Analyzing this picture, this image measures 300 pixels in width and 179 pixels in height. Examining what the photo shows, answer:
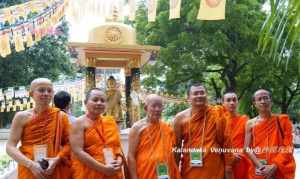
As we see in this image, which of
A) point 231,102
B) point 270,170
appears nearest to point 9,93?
point 231,102

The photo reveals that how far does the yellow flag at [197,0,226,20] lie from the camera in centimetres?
Result: 866

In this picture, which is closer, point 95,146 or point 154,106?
point 95,146

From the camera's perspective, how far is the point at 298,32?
6.18 feet

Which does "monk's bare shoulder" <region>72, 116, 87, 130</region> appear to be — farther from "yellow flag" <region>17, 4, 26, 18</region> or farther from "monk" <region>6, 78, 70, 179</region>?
"yellow flag" <region>17, 4, 26, 18</region>

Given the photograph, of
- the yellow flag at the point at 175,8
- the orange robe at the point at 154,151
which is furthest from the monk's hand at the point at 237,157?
the yellow flag at the point at 175,8

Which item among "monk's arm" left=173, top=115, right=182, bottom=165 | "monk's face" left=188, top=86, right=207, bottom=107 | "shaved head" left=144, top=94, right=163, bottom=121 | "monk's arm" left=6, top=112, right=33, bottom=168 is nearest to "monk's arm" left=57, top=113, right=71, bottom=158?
"monk's arm" left=6, top=112, right=33, bottom=168

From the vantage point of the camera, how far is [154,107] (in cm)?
377

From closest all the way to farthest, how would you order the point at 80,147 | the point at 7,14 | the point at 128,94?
the point at 80,147 < the point at 7,14 < the point at 128,94

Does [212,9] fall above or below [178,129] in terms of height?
above

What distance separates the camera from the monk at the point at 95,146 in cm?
344

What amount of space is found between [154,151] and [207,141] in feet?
1.79

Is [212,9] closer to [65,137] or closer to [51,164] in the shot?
[65,137]

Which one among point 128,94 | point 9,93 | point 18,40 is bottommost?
point 9,93

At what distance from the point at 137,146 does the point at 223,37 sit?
44.2ft
